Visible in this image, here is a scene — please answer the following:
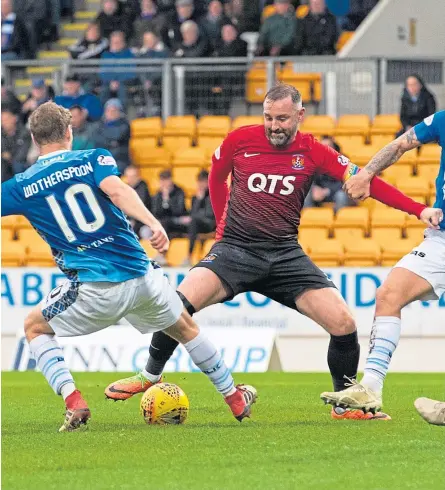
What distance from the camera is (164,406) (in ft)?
29.8

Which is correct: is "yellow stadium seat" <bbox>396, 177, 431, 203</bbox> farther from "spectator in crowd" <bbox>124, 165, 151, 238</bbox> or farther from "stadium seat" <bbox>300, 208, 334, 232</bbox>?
"spectator in crowd" <bbox>124, 165, 151, 238</bbox>

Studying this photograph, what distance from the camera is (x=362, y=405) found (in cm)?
880

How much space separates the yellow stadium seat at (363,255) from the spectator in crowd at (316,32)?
13.6 feet

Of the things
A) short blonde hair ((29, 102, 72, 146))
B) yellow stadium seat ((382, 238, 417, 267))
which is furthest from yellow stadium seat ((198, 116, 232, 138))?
short blonde hair ((29, 102, 72, 146))

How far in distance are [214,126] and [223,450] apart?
13.5 m

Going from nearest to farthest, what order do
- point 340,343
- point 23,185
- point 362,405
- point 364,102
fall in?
point 23,185 → point 362,405 → point 340,343 → point 364,102

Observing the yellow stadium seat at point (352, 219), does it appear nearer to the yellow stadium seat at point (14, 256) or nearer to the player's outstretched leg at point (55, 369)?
the yellow stadium seat at point (14, 256)

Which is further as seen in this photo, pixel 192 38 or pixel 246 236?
pixel 192 38

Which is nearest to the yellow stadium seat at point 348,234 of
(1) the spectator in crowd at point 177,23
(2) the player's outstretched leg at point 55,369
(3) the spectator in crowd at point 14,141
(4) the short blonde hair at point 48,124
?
(1) the spectator in crowd at point 177,23

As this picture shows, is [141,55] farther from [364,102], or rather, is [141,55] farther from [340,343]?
[340,343]

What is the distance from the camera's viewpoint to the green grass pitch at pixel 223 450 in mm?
6586

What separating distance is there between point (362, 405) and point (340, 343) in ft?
2.55

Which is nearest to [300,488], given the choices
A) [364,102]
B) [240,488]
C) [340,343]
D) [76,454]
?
[240,488]

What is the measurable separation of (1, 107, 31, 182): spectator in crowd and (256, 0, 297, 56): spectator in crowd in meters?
3.86
